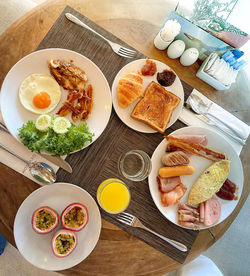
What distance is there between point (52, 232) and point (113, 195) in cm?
50

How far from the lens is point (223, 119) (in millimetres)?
1719

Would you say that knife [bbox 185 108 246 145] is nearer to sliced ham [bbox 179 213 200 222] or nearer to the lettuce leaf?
sliced ham [bbox 179 213 200 222]

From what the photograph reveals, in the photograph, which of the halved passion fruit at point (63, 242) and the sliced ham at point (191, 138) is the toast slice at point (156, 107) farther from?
the halved passion fruit at point (63, 242)

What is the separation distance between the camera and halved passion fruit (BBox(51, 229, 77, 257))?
141 centimetres

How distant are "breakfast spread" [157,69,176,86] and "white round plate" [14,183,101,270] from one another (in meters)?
0.99

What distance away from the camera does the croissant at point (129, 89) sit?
151 centimetres

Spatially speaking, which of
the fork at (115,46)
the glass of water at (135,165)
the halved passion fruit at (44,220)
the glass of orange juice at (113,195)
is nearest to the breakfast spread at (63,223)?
the halved passion fruit at (44,220)

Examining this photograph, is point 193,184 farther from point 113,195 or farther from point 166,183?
point 113,195

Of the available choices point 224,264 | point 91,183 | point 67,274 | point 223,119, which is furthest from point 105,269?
point 224,264

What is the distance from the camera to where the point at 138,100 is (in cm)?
166

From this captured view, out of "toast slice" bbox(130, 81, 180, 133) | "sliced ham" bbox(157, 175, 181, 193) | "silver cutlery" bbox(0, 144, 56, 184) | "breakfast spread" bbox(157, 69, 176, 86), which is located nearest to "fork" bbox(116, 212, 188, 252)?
"sliced ham" bbox(157, 175, 181, 193)

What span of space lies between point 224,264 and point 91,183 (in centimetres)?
229

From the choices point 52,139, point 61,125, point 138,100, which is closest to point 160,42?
point 138,100

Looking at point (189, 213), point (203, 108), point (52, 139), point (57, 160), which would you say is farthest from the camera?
point (203, 108)
